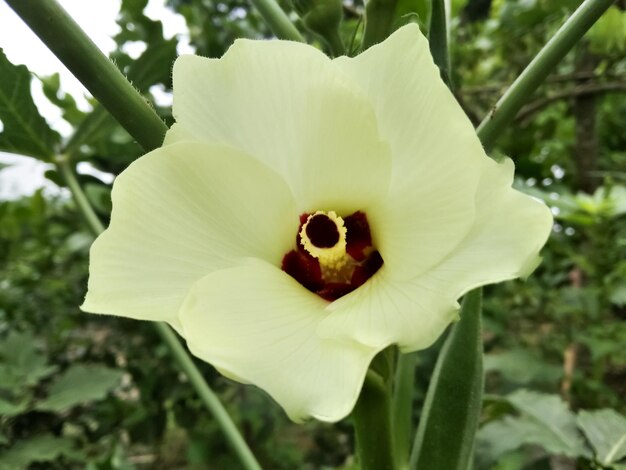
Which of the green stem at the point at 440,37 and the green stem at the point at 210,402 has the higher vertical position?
the green stem at the point at 440,37

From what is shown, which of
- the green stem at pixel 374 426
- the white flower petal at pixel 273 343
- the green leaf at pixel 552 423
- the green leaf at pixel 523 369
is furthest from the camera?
the green leaf at pixel 523 369

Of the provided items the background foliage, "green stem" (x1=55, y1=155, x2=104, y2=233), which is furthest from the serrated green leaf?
"green stem" (x1=55, y1=155, x2=104, y2=233)

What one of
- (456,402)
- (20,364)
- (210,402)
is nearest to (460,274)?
(456,402)

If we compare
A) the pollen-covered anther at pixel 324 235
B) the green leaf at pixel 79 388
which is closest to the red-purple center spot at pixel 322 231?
the pollen-covered anther at pixel 324 235

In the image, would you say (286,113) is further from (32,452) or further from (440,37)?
(32,452)

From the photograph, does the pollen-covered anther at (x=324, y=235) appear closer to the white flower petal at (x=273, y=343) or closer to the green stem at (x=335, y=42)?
the white flower petal at (x=273, y=343)

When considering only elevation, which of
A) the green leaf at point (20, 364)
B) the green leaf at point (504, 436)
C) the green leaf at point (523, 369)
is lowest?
the green leaf at point (523, 369)

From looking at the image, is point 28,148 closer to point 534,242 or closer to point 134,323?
point 534,242

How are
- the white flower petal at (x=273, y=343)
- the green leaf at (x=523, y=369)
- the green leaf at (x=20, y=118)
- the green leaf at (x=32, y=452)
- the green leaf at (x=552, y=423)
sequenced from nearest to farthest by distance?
the white flower petal at (x=273, y=343), the green leaf at (x=20, y=118), the green leaf at (x=552, y=423), the green leaf at (x=32, y=452), the green leaf at (x=523, y=369)
